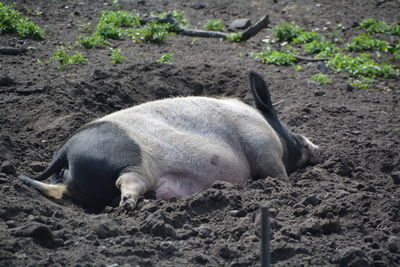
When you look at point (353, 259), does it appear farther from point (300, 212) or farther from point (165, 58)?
point (165, 58)

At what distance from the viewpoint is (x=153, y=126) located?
19.9ft

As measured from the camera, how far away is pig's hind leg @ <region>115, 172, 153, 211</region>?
515cm

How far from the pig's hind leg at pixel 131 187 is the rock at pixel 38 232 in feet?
3.41

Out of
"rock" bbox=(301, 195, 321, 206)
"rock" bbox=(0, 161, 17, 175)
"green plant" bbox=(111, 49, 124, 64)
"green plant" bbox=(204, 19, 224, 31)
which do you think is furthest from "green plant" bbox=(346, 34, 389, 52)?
"rock" bbox=(0, 161, 17, 175)

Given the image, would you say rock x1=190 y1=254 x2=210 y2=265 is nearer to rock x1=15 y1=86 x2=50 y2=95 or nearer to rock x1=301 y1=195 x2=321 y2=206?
rock x1=301 y1=195 x2=321 y2=206

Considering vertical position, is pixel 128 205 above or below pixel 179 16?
above

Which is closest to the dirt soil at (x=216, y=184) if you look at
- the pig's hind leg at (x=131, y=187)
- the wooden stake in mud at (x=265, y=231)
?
the pig's hind leg at (x=131, y=187)

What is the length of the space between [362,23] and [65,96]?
670cm

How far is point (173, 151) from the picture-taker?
5887 millimetres

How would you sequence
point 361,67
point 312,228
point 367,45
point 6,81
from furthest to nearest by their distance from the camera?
point 367,45 → point 361,67 → point 6,81 → point 312,228

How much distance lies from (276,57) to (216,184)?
17.6 feet

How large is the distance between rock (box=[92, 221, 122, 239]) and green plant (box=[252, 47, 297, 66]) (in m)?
6.72

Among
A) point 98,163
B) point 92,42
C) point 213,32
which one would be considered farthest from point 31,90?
point 213,32

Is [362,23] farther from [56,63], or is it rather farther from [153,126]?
[153,126]
